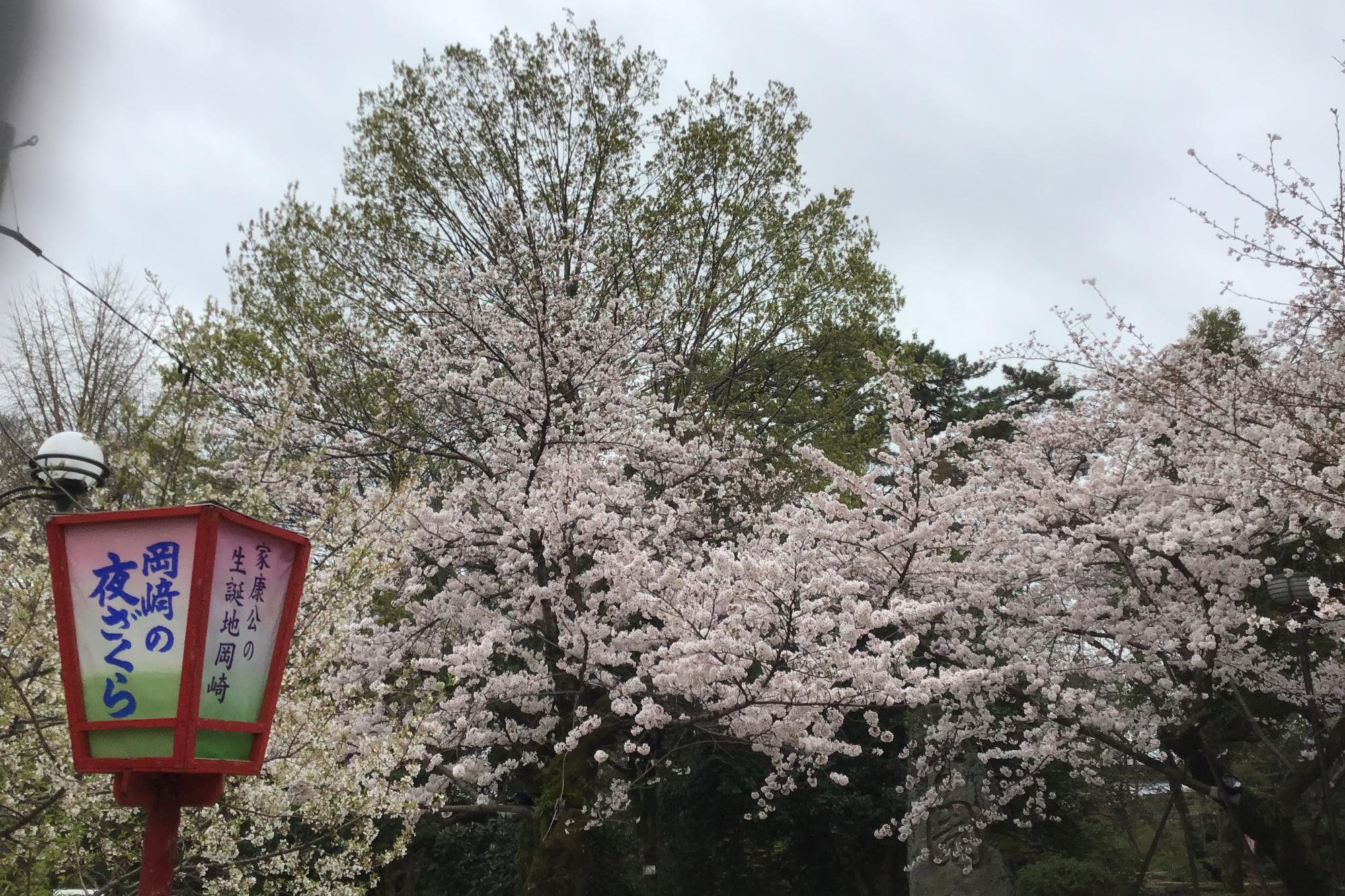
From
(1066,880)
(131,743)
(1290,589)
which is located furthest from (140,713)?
(1066,880)

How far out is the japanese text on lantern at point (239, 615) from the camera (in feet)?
8.43

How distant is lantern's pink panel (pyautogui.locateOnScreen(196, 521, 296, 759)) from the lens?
254cm

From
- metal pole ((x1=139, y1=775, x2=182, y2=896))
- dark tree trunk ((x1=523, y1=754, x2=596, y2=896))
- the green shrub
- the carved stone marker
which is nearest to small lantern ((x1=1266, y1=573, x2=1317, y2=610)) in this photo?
the carved stone marker

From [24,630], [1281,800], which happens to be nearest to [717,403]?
[1281,800]

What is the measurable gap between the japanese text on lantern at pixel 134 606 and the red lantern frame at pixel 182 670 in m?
0.07

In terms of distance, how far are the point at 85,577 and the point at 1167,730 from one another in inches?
377

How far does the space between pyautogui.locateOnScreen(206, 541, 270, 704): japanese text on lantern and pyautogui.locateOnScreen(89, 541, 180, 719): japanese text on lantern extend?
12 cm

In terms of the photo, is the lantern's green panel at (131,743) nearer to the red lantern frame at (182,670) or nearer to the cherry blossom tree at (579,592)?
the red lantern frame at (182,670)

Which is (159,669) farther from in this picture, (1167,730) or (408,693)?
(1167,730)

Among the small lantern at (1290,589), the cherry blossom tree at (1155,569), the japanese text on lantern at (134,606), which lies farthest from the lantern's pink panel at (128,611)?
the small lantern at (1290,589)

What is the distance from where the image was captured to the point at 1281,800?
25.2 feet

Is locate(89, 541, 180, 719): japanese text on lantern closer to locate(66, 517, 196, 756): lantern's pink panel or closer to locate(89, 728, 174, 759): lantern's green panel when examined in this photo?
locate(66, 517, 196, 756): lantern's pink panel

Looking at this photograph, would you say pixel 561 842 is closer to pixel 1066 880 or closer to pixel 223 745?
pixel 223 745

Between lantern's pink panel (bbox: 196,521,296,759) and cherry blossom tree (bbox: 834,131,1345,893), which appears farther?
cherry blossom tree (bbox: 834,131,1345,893)
